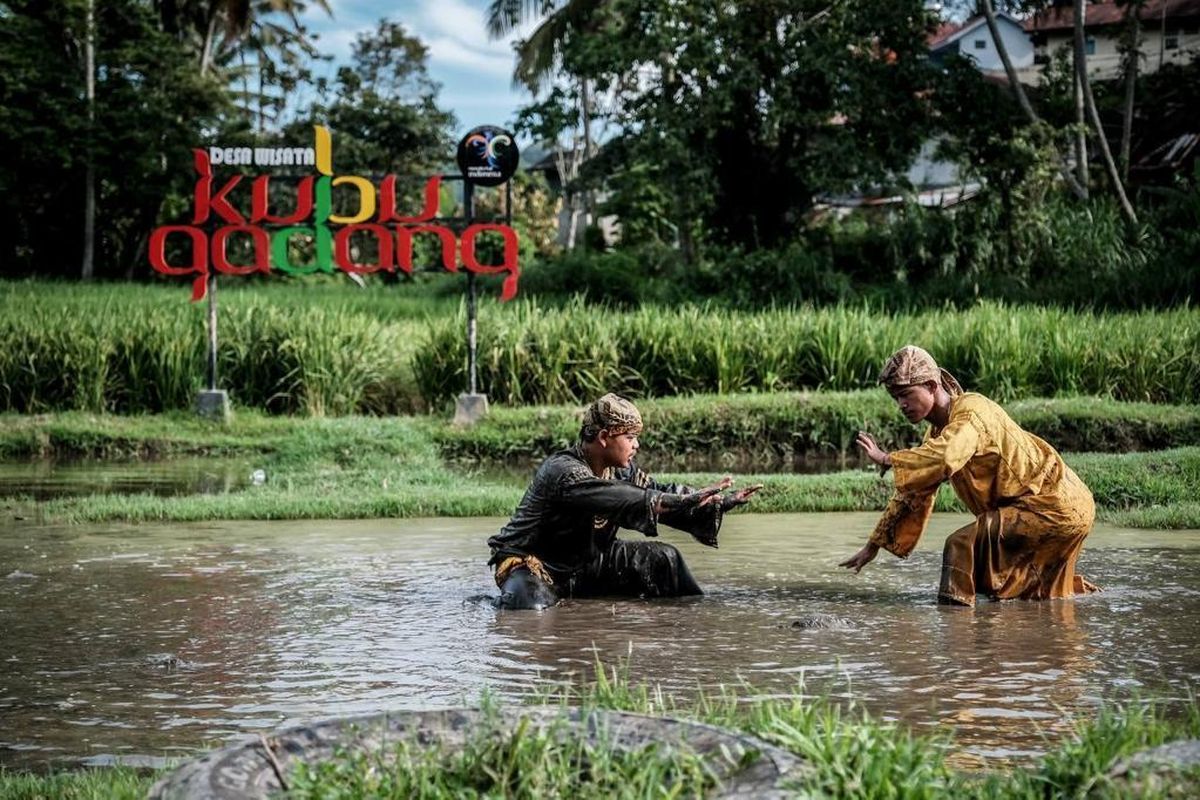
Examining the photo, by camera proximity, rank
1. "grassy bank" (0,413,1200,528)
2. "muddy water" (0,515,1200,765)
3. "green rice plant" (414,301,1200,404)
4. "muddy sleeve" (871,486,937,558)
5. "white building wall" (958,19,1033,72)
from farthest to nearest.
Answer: "white building wall" (958,19,1033,72)
"green rice plant" (414,301,1200,404)
"grassy bank" (0,413,1200,528)
"muddy sleeve" (871,486,937,558)
"muddy water" (0,515,1200,765)

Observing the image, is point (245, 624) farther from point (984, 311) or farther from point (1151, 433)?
point (984, 311)

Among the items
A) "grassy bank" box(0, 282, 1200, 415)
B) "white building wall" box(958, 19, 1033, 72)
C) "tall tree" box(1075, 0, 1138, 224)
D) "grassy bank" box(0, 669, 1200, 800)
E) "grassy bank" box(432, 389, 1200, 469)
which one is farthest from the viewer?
"white building wall" box(958, 19, 1033, 72)

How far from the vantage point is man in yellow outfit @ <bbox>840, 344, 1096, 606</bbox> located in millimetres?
7031

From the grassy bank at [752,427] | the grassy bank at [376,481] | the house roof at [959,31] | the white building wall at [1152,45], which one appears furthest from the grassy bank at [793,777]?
the house roof at [959,31]

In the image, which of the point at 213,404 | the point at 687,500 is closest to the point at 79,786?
the point at 687,500

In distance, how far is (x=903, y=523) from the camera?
7.41m

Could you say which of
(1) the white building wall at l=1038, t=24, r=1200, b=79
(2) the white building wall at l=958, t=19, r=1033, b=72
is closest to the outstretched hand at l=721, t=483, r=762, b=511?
(1) the white building wall at l=1038, t=24, r=1200, b=79

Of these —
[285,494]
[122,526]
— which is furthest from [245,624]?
[285,494]

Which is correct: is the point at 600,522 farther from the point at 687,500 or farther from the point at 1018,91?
the point at 1018,91

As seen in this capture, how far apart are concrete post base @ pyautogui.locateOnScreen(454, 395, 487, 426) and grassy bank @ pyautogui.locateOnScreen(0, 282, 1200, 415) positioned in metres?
1.23

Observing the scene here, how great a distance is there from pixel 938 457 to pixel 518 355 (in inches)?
435

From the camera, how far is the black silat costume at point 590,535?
705 cm

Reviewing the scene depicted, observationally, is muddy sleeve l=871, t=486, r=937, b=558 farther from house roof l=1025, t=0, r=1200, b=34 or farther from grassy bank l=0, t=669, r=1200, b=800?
house roof l=1025, t=0, r=1200, b=34

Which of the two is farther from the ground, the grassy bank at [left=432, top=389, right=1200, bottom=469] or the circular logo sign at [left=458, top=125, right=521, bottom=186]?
the circular logo sign at [left=458, top=125, right=521, bottom=186]
